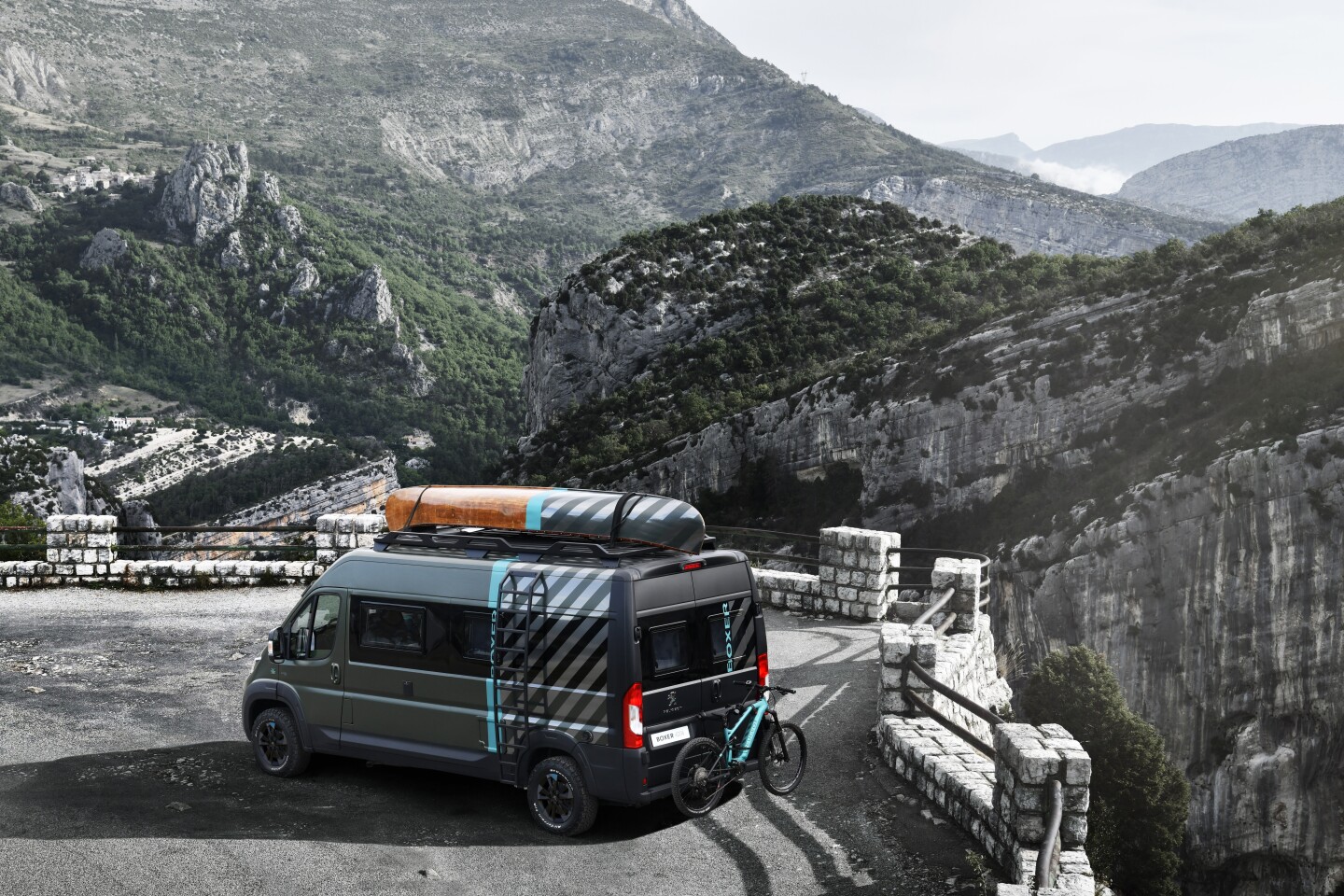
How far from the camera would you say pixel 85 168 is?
157 meters

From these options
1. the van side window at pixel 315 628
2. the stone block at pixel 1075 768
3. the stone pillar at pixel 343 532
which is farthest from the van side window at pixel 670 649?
the stone pillar at pixel 343 532

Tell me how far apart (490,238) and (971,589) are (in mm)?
179965

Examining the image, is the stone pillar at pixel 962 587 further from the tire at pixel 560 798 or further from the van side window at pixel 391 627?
the van side window at pixel 391 627

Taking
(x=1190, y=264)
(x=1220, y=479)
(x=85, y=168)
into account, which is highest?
(x=85, y=168)

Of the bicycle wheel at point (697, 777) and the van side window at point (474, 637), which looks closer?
the bicycle wheel at point (697, 777)

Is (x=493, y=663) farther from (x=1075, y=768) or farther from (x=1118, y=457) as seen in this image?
(x=1118, y=457)

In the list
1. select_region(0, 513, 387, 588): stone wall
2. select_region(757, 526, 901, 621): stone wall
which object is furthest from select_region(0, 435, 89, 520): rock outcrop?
select_region(757, 526, 901, 621): stone wall

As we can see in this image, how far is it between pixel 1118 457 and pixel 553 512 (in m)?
41.2

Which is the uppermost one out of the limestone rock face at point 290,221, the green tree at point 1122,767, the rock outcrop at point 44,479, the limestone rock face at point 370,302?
the limestone rock face at point 290,221

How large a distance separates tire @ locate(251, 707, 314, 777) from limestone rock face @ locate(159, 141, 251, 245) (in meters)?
143

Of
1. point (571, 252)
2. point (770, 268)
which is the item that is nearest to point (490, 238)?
point (571, 252)

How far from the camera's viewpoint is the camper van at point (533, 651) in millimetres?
8305

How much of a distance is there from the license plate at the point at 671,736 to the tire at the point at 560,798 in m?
0.69

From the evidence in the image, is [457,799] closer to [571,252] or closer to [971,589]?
[971,589]
